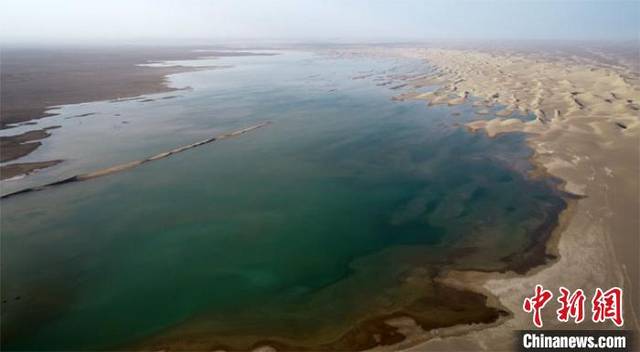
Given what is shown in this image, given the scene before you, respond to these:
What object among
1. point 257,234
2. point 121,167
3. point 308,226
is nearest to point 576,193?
point 308,226

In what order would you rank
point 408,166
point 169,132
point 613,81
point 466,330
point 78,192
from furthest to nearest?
→ point 613,81, point 169,132, point 408,166, point 78,192, point 466,330

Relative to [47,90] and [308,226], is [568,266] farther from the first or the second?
[47,90]

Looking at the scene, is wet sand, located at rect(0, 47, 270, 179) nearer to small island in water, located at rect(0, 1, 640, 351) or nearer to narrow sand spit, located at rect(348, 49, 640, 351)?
small island in water, located at rect(0, 1, 640, 351)

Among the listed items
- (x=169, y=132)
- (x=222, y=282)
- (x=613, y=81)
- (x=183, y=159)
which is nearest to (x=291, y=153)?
(x=183, y=159)

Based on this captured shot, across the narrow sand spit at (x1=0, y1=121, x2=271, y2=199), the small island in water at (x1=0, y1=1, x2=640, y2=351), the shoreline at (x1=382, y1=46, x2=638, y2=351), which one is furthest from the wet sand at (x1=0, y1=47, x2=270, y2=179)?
the shoreline at (x1=382, y1=46, x2=638, y2=351)

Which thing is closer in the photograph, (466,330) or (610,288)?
(466,330)

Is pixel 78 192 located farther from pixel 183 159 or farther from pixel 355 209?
pixel 355 209
